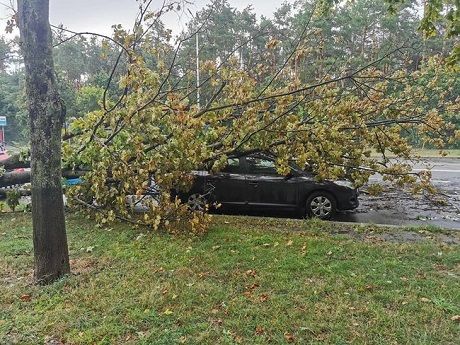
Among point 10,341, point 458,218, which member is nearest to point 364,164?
point 458,218

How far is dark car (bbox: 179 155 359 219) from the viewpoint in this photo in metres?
7.95

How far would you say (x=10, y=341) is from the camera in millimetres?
3117

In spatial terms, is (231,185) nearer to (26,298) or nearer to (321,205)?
(321,205)

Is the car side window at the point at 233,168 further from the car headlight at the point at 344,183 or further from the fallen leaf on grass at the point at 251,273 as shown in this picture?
the fallen leaf on grass at the point at 251,273

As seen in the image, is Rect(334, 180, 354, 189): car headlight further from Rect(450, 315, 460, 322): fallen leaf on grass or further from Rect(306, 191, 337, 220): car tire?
Rect(450, 315, 460, 322): fallen leaf on grass

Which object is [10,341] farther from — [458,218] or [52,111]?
[458,218]

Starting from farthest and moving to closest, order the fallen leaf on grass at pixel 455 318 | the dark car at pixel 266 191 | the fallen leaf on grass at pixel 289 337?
1. the dark car at pixel 266 191
2. the fallen leaf on grass at pixel 455 318
3. the fallen leaf on grass at pixel 289 337

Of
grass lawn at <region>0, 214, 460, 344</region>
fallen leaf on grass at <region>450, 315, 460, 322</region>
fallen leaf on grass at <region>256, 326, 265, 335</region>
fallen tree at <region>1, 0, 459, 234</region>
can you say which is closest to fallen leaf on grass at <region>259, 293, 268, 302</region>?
grass lawn at <region>0, 214, 460, 344</region>

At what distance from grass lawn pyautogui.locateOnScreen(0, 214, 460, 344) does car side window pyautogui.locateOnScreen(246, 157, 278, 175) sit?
2.24 metres

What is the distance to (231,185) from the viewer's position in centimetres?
812

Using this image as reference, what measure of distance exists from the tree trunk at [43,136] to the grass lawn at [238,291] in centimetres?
35

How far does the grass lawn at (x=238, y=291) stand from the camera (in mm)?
3205

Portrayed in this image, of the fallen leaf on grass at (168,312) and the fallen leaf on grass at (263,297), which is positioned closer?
the fallen leaf on grass at (168,312)

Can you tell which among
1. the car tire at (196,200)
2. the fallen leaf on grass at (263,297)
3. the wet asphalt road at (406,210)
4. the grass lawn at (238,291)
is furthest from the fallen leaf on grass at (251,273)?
the wet asphalt road at (406,210)
